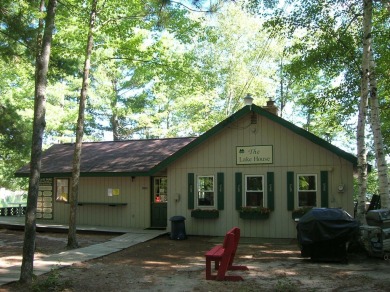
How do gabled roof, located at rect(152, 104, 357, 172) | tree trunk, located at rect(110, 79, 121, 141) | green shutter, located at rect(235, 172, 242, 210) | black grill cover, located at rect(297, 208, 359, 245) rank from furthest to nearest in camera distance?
tree trunk, located at rect(110, 79, 121, 141), green shutter, located at rect(235, 172, 242, 210), gabled roof, located at rect(152, 104, 357, 172), black grill cover, located at rect(297, 208, 359, 245)

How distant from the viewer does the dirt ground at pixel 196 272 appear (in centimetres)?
721

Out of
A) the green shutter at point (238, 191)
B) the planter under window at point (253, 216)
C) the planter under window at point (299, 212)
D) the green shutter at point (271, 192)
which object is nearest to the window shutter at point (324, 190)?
the planter under window at point (299, 212)

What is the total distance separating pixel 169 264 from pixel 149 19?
792 cm

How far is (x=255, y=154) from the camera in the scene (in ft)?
46.2

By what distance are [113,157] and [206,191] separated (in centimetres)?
505

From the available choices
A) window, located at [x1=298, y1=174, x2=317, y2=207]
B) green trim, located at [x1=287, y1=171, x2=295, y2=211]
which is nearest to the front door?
green trim, located at [x1=287, y1=171, x2=295, y2=211]

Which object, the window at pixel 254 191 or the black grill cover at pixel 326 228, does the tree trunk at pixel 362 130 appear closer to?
the black grill cover at pixel 326 228

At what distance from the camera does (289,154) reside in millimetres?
13812

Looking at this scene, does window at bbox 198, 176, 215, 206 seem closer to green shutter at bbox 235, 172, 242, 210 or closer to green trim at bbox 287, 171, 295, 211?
green shutter at bbox 235, 172, 242, 210

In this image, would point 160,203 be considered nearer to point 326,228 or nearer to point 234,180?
point 234,180

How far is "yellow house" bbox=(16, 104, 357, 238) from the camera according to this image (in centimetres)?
1344

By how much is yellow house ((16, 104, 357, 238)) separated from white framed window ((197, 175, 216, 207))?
28mm

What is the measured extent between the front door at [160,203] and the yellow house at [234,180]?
1.5 inches

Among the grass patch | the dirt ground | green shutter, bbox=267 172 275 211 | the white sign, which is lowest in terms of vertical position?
the dirt ground
